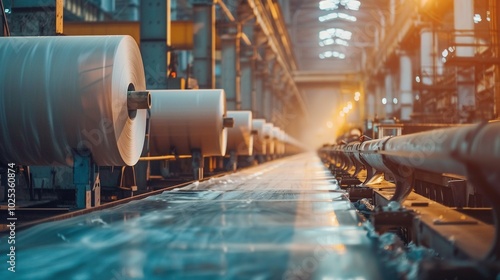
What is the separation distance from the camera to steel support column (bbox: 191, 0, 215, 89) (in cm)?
1434

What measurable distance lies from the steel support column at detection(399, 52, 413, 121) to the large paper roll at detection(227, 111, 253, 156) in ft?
31.8

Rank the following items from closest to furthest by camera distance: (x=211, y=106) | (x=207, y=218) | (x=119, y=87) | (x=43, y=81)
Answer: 1. (x=207, y=218)
2. (x=43, y=81)
3. (x=119, y=87)
4. (x=211, y=106)

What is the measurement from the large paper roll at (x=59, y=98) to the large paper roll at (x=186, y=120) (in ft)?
13.4

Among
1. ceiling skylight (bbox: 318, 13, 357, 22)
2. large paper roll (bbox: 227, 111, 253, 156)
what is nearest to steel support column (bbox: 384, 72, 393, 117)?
ceiling skylight (bbox: 318, 13, 357, 22)

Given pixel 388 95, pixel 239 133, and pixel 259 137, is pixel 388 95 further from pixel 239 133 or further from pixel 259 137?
pixel 239 133

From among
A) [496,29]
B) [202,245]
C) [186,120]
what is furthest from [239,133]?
[202,245]

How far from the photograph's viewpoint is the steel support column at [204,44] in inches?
564

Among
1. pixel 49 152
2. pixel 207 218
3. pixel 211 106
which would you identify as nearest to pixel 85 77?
pixel 49 152

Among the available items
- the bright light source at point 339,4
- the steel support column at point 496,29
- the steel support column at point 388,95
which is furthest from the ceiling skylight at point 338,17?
the steel support column at point 496,29

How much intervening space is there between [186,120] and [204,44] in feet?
18.9

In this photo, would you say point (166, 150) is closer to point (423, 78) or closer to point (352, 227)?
point (352, 227)

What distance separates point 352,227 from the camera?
3.39 metres

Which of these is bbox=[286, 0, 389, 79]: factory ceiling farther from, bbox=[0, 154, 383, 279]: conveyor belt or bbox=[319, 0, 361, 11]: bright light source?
bbox=[0, 154, 383, 279]: conveyor belt

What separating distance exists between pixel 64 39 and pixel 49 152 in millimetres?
990
